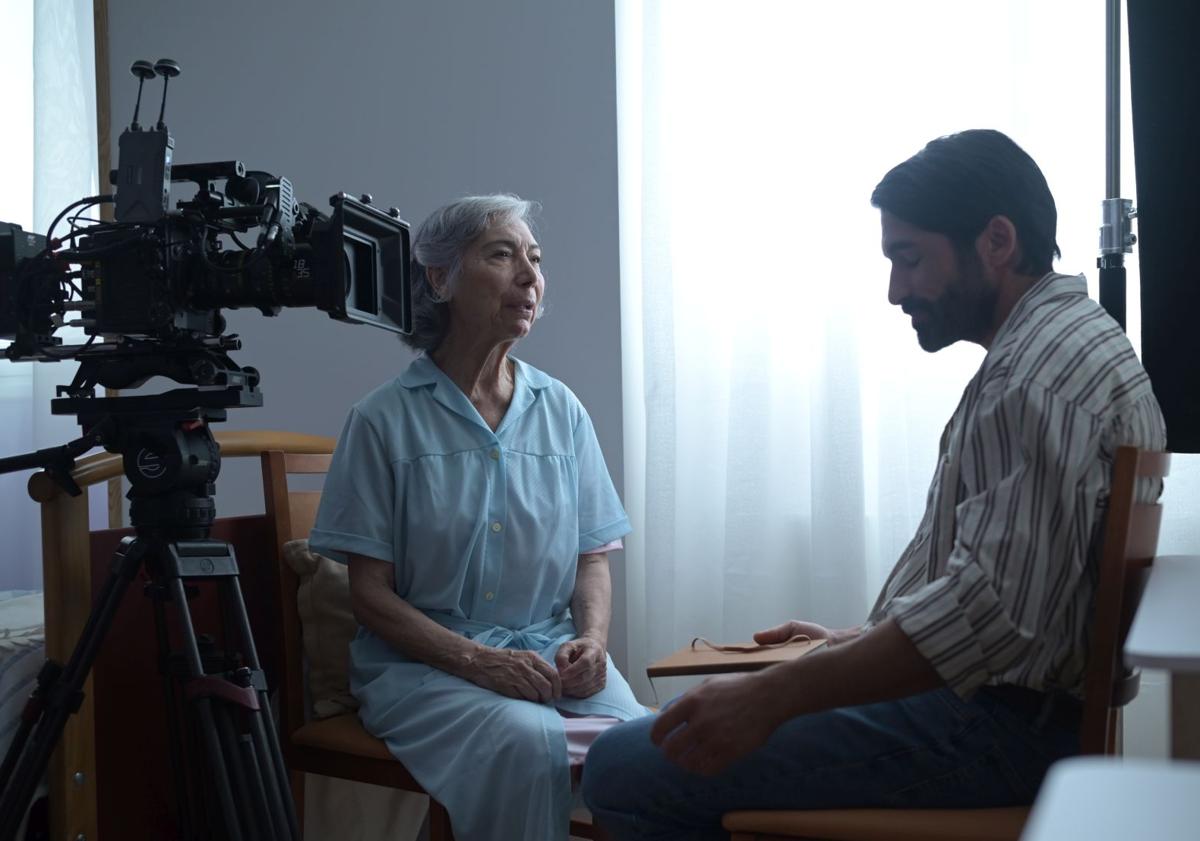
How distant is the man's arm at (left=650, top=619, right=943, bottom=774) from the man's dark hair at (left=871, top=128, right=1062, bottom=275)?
49 centimetres

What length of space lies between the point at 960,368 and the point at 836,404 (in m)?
0.24

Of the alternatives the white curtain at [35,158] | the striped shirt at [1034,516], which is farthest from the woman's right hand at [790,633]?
the white curtain at [35,158]

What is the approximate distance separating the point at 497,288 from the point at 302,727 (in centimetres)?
77

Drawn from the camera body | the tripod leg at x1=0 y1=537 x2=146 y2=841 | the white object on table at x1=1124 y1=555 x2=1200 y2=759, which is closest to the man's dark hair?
the white object on table at x1=1124 y1=555 x2=1200 y2=759

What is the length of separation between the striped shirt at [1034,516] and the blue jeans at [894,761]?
0.23 feet

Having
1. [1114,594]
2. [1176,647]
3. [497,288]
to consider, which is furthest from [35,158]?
[1176,647]

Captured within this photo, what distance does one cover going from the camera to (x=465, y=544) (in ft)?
5.86

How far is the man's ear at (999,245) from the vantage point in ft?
4.30

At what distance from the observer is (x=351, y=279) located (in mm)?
1487

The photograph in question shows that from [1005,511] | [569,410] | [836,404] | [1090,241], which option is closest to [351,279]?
[569,410]

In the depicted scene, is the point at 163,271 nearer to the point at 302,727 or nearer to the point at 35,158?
the point at 302,727

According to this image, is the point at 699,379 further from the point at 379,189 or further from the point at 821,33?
the point at 379,189

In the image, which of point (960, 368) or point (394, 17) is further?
point (394, 17)

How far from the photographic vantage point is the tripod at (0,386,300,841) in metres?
1.38
